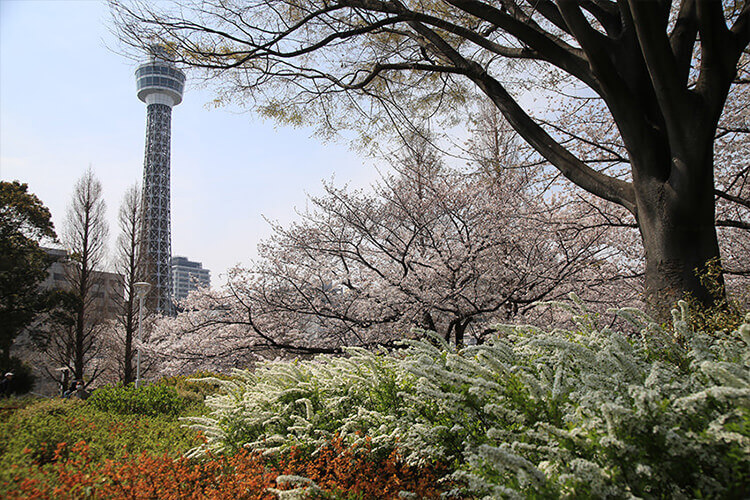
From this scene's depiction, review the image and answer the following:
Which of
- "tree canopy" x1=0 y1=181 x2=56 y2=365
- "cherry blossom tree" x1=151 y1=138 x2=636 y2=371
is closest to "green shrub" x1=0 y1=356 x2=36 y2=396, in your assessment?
"tree canopy" x1=0 y1=181 x2=56 y2=365

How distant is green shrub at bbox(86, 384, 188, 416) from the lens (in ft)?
19.1

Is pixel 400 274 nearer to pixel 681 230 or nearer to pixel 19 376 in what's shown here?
pixel 681 230

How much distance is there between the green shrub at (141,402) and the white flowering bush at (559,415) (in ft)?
8.66

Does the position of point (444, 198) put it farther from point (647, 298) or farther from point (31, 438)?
point (31, 438)

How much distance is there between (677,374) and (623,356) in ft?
1.36

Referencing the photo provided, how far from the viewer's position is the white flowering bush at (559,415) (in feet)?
5.17

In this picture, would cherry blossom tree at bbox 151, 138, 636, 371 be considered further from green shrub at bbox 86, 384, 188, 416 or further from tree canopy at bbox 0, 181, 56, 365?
tree canopy at bbox 0, 181, 56, 365

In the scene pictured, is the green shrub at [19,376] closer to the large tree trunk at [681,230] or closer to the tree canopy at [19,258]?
the tree canopy at [19,258]

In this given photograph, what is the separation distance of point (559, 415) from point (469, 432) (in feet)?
1.62

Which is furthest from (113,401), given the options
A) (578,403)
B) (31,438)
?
(578,403)

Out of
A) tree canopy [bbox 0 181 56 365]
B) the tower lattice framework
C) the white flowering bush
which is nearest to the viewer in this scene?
the white flowering bush

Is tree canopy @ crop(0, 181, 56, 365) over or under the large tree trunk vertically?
over

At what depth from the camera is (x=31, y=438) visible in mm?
3166

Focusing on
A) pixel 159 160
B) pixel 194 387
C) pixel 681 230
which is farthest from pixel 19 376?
pixel 159 160
